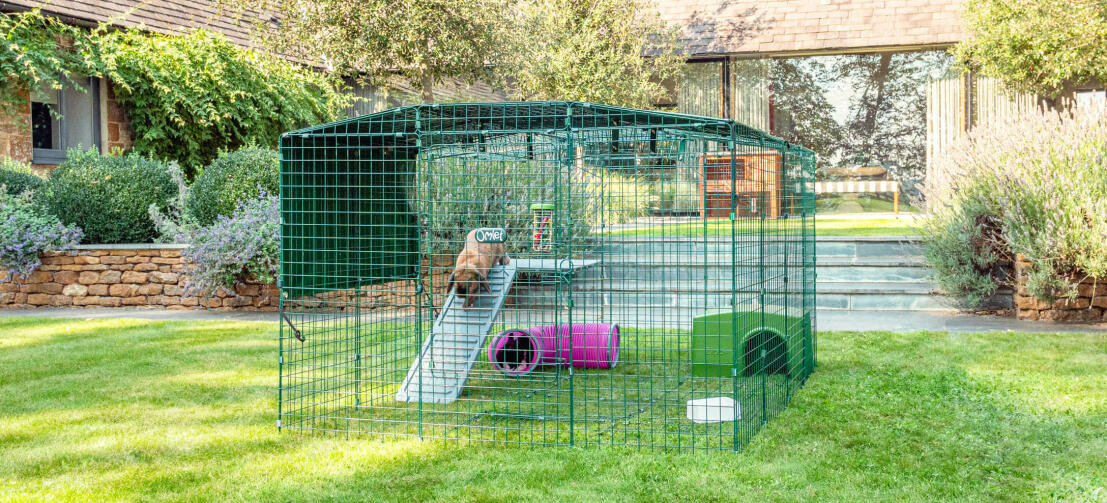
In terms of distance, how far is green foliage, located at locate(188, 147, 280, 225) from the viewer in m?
10.5

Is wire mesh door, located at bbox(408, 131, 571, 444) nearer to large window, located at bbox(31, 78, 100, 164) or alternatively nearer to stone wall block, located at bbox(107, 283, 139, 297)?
stone wall block, located at bbox(107, 283, 139, 297)

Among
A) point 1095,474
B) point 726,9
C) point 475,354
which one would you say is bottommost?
point 1095,474

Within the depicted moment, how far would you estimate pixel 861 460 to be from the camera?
4.09 m

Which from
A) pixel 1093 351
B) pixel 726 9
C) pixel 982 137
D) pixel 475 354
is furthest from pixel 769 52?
pixel 475 354

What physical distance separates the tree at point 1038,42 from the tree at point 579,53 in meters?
5.07

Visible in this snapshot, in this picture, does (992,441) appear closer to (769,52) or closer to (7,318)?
(7,318)

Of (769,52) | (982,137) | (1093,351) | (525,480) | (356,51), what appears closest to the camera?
(525,480)

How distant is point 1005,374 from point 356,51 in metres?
9.14

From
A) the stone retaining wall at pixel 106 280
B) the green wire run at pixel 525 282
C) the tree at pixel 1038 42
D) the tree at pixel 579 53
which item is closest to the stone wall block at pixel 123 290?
the stone retaining wall at pixel 106 280

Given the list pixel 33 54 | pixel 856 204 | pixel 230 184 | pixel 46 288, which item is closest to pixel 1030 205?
pixel 856 204

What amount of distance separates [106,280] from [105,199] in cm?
110

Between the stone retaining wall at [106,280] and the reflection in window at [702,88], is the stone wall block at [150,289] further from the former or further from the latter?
the reflection in window at [702,88]

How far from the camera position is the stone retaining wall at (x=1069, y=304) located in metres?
8.01

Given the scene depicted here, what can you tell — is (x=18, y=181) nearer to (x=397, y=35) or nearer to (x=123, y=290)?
(x=123, y=290)
